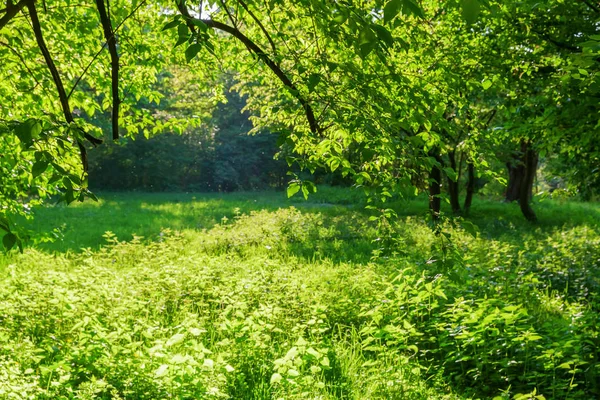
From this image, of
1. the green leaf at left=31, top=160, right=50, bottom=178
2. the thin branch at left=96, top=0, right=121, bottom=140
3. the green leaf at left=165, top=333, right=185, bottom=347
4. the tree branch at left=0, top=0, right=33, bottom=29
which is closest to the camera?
the green leaf at left=31, top=160, right=50, bottom=178

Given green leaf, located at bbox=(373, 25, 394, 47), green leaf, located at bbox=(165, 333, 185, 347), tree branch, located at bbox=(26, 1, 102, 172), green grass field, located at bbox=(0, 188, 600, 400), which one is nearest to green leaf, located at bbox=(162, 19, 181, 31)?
green leaf, located at bbox=(373, 25, 394, 47)

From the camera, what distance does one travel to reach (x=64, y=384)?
14.7ft

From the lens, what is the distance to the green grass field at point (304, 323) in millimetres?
4605

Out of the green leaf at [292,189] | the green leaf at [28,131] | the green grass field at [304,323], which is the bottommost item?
the green grass field at [304,323]

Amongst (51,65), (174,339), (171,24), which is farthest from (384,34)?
(174,339)

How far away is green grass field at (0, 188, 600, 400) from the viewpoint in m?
4.61

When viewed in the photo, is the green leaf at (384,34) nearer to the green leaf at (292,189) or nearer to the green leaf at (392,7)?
the green leaf at (392,7)

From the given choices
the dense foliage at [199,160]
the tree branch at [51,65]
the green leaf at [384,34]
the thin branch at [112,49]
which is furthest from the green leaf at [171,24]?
the dense foliage at [199,160]

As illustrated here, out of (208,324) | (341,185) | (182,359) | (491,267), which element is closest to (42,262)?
(208,324)

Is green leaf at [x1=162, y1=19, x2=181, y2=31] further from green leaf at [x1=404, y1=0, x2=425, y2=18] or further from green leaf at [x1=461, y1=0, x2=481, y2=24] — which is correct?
green leaf at [x1=461, y1=0, x2=481, y2=24]

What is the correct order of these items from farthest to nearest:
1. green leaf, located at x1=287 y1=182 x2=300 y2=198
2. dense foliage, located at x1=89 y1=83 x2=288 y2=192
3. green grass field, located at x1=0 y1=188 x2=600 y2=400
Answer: dense foliage, located at x1=89 y1=83 x2=288 y2=192 < green grass field, located at x1=0 y1=188 x2=600 y2=400 < green leaf, located at x1=287 y1=182 x2=300 y2=198

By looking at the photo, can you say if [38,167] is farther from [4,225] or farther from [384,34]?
[384,34]

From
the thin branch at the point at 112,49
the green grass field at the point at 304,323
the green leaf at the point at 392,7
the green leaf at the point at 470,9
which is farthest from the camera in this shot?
the green grass field at the point at 304,323

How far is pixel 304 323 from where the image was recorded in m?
6.51
